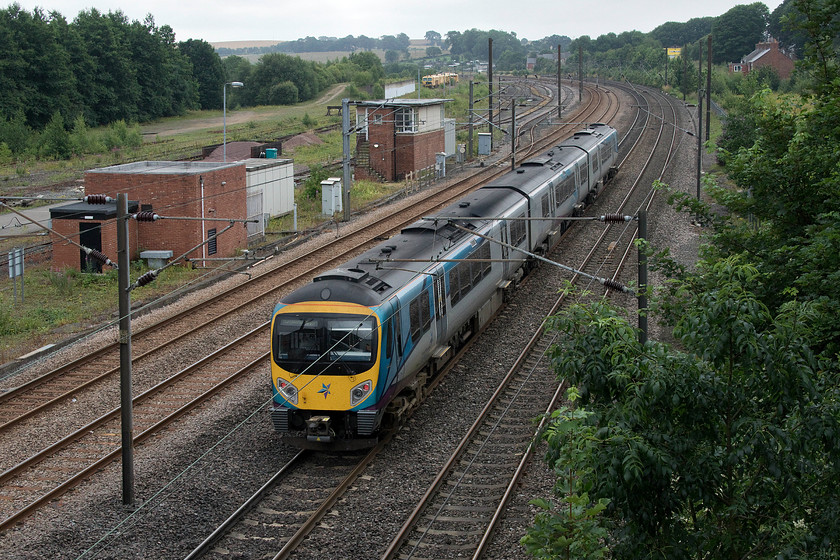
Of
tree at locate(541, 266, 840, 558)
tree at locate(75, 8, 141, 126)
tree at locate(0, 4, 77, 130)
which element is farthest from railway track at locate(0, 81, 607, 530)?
tree at locate(75, 8, 141, 126)

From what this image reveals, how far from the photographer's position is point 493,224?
19750mm

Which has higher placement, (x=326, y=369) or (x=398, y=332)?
(x=398, y=332)

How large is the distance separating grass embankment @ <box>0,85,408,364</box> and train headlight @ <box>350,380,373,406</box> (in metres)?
8.80

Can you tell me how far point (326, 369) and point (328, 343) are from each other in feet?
1.34

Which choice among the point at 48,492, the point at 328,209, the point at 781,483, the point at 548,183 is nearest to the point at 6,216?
the point at 328,209

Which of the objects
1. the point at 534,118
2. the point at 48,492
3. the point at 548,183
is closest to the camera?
the point at 48,492

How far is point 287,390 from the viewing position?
13328 mm

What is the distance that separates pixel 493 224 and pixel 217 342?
6929 mm

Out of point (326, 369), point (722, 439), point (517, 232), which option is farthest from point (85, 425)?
point (517, 232)

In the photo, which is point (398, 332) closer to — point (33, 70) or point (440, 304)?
point (440, 304)

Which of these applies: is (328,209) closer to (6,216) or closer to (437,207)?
(437,207)

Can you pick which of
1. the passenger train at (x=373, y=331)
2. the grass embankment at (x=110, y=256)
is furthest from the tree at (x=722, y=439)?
the grass embankment at (x=110, y=256)

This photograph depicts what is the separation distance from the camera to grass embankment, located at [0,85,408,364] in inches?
827

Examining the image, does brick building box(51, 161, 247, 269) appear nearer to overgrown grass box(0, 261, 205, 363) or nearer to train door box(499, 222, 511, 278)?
overgrown grass box(0, 261, 205, 363)
